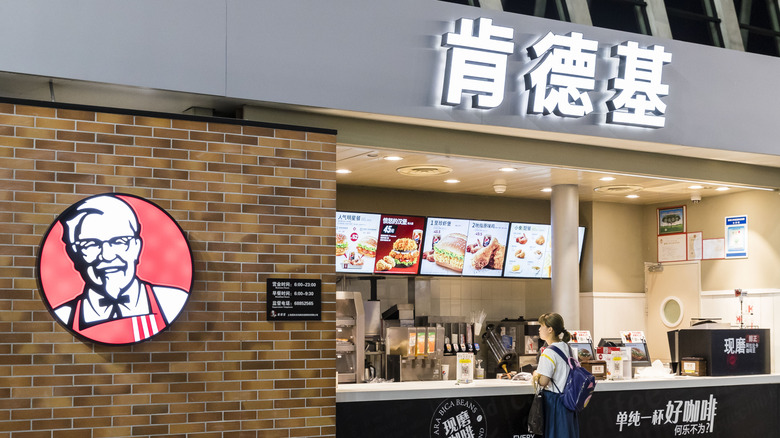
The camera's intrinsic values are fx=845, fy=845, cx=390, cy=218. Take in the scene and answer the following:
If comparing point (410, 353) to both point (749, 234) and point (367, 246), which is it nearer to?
point (367, 246)

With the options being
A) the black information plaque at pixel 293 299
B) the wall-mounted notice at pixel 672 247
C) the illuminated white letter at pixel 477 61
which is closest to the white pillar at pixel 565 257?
the illuminated white letter at pixel 477 61

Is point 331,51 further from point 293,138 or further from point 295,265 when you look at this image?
point 295,265

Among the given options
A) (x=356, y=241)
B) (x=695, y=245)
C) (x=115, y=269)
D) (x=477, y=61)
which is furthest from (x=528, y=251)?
(x=115, y=269)

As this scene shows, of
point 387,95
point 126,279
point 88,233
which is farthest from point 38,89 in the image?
point 387,95

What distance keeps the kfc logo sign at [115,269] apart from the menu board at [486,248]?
16.0ft

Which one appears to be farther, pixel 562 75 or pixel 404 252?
pixel 404 252

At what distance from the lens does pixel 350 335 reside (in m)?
8.13

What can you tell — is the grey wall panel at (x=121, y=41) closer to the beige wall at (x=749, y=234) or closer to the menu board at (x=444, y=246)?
the menu board at (x=444, y=246)

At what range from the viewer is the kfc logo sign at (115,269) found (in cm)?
504

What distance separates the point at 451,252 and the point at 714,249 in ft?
9.69

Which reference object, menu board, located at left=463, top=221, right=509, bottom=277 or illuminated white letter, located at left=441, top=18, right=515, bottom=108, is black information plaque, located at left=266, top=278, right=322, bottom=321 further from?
menu board, located at left=463, top=221, right=509, bottom=277

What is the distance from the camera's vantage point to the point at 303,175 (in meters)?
5.87

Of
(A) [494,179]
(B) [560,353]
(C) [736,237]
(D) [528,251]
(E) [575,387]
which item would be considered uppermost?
(A) [494,179]

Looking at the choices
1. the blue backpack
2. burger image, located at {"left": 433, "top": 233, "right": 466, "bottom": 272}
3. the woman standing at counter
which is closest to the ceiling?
burger image, located at {"left": 433, "top": 233, "right": 466, "bottom": 272}
